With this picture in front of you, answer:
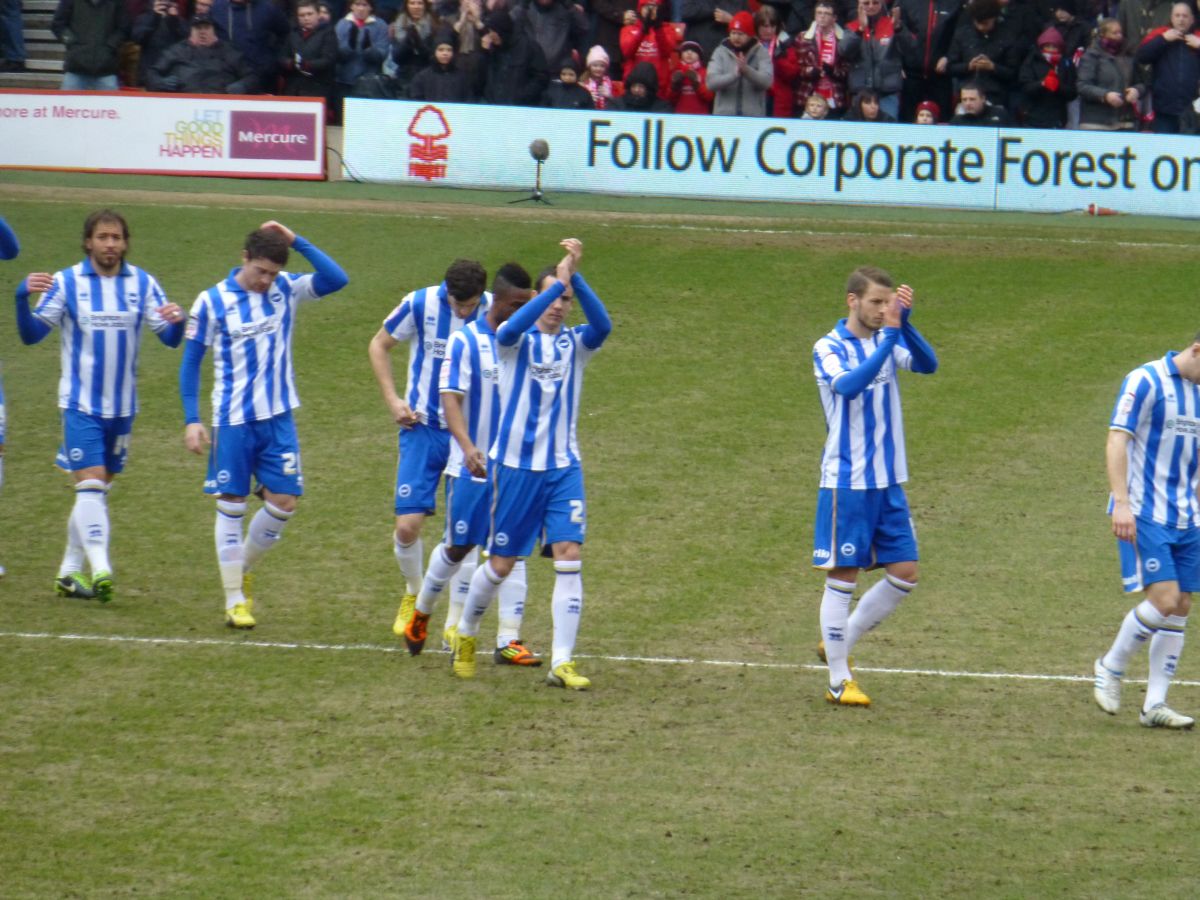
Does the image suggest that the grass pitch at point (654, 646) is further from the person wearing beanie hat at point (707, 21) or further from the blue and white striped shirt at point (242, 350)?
the person wearing beanie hat at point (707, 21)

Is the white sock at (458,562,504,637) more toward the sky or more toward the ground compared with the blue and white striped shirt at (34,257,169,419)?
more toward the ground

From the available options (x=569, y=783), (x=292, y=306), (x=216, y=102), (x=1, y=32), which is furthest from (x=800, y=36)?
(x=569, y=783)

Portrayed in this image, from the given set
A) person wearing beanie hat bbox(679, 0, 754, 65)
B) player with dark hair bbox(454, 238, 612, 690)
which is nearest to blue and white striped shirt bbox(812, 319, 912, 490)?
player with dark hair bbox(454, 238, 612, 690)

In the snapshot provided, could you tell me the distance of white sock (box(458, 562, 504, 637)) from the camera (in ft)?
29.6

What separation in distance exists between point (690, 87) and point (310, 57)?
16.9 feet

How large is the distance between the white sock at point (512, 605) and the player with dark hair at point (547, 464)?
37cm

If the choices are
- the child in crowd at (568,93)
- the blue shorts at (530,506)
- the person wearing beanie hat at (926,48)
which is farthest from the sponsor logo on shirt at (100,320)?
the person wearing beanie hat at (926,48)

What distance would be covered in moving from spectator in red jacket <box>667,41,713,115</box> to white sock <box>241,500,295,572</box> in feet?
43.5

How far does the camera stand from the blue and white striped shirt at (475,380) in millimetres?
9094

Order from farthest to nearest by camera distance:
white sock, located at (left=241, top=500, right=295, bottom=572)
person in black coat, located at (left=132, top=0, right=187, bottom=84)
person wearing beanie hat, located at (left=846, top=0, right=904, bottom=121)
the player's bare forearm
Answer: person in black coat, located at (left=132, top=0, right=187, bottom=84) < person wearing beanie hat, located at (left=846, top=0, right=904, bottom=121) < white sock, located at (left=241, top=500, right=295, bottom=572) < the player's bare forearm

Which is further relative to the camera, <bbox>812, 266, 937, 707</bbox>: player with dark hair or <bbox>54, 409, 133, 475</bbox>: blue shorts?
<bbox>54, 409, 133, 475</bbox>: blue shorts

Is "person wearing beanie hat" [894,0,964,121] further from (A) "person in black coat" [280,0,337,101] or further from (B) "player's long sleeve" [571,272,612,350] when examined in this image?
(B) "player's long sleeve" [571,272,612,350]

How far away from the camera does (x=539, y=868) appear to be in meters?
6.64

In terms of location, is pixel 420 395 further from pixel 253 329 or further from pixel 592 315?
pixel 592 315
